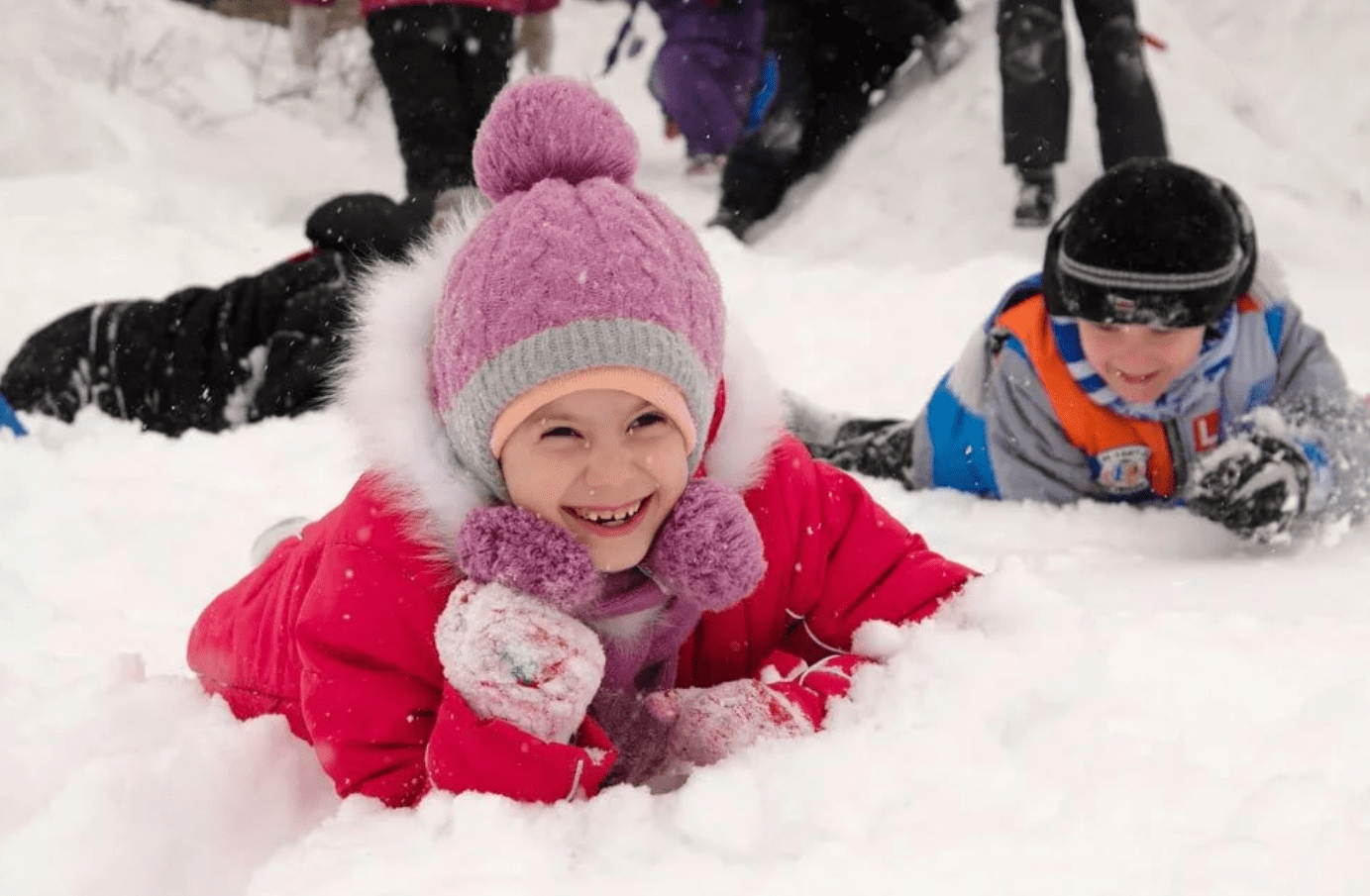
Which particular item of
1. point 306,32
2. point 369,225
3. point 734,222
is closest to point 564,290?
point 369,225

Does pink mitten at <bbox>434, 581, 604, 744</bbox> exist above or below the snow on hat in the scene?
below

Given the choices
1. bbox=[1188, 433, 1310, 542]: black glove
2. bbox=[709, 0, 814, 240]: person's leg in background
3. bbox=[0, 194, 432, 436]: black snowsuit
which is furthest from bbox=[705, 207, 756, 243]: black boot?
bbox=[1188, 433, 1310, 542]: black glove

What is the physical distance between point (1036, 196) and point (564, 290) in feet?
10.9

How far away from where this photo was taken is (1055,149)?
4180 mm

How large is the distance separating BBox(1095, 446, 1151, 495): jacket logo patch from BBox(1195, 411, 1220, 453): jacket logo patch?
3.5 inches

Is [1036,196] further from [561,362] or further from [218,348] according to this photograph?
[561,362]

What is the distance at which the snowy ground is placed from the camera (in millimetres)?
1048

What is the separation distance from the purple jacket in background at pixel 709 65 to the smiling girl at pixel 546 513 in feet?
13.8

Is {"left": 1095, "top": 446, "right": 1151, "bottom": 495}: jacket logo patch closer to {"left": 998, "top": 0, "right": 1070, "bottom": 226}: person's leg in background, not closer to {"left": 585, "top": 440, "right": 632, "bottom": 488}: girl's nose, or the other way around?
{"left": 585, "top": 440, "right": 632, "bottom": 488}: girl's nose

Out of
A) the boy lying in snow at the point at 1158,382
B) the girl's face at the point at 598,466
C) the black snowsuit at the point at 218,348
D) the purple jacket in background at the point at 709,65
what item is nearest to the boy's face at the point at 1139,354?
the boy lying in snow at the point at 1158,382

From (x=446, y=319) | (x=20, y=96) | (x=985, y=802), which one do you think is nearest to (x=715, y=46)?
(x=20, y=96)

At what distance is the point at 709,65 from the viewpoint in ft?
18.1

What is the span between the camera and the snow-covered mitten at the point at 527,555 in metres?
1.23

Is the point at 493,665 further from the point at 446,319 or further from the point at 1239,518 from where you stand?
the point at 1239,518
